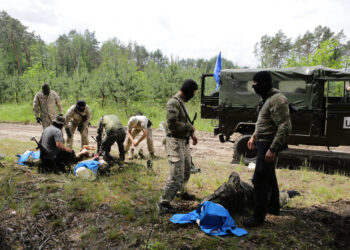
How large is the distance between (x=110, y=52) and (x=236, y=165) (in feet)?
167

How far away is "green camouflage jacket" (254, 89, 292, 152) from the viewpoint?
2.84 m

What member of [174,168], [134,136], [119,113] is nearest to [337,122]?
[174,168]

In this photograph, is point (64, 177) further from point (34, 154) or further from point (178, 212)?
point (178, 212)

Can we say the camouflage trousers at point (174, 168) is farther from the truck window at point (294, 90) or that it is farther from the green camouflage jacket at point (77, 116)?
the green camouflage jacket at point (77, 116)

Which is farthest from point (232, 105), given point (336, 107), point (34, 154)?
point (34, 154)

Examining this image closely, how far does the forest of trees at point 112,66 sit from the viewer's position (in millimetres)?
15852

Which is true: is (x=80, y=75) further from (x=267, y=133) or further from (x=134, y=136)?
(x=267, y=133)

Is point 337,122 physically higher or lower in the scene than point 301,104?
lower

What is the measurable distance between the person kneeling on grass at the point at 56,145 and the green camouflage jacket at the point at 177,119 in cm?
278

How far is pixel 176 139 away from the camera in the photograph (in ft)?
11.5

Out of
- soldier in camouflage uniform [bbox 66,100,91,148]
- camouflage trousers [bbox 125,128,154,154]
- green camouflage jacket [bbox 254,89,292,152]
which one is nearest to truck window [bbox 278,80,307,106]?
green camouflage jacket [bbox 254,89,292,152]

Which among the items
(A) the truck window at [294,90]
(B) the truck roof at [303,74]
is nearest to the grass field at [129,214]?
(A) the truck window at [294,90]

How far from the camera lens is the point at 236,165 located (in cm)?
631

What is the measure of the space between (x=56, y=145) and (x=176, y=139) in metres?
2.98
